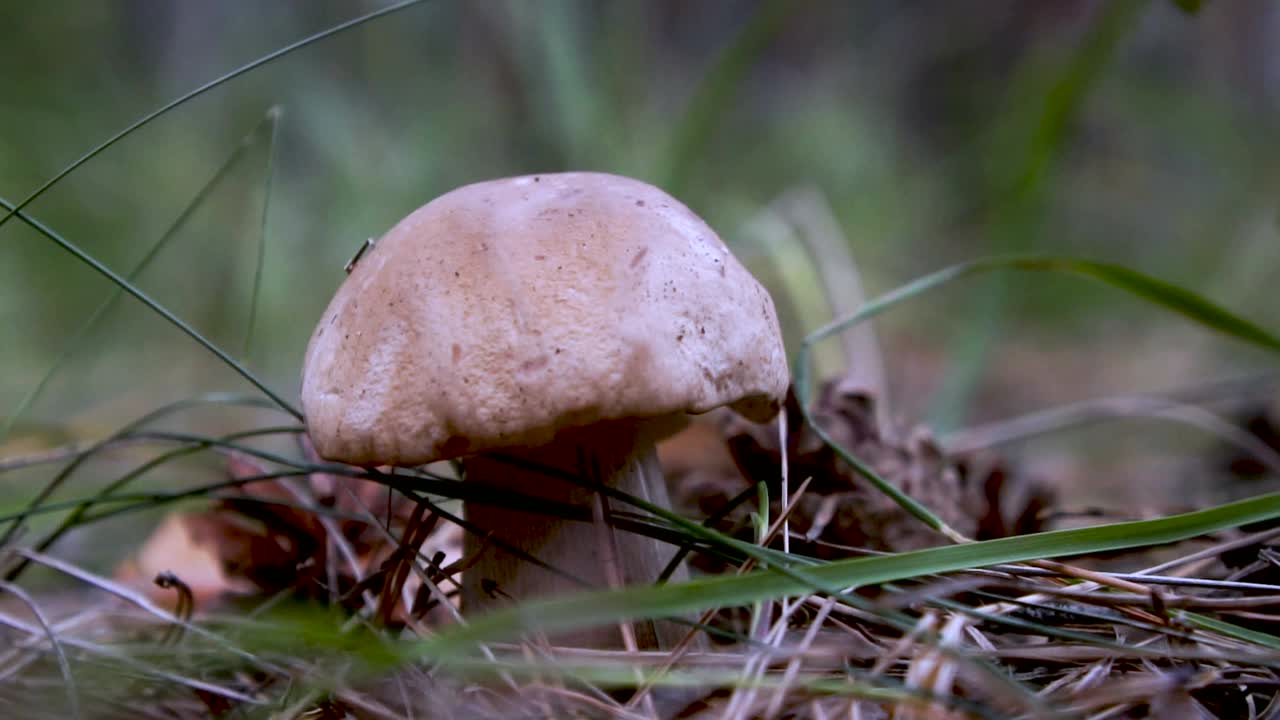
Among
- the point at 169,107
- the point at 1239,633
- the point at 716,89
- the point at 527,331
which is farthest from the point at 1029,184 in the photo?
the point at 169,107

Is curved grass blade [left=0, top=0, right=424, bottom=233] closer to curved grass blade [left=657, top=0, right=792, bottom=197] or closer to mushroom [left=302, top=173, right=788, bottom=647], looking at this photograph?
mushroom [left=302, top=173, right=788, bottom=647]

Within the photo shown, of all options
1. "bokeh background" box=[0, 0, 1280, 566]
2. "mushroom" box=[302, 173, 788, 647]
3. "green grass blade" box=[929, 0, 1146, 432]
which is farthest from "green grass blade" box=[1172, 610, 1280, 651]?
"green grass blade" box=[929, 0, 1146, 432]

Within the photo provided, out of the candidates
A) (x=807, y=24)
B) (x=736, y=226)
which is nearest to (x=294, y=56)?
(x=736, y=226)

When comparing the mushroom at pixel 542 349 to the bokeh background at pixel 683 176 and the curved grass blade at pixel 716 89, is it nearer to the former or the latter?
the bokeh background at pixel 683 176

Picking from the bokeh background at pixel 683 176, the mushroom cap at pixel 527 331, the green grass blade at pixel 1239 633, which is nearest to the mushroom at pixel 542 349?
the mushroom cap at pixel 527 331

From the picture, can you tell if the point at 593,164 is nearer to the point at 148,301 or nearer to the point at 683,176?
the point at 683,176

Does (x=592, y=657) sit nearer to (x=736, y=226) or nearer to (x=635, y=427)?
(x=635, y=427)
